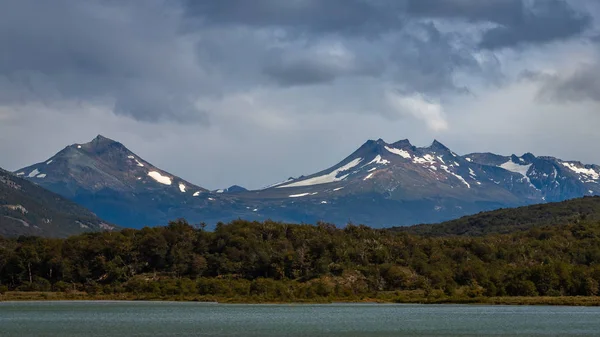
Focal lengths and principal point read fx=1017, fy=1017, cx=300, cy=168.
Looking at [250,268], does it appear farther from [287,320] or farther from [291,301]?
[287,320]

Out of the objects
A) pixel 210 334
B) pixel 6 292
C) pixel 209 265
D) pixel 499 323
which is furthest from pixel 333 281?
pixel 210 334

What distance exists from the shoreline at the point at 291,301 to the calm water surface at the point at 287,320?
6.14 meters

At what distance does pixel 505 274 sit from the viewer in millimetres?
174375

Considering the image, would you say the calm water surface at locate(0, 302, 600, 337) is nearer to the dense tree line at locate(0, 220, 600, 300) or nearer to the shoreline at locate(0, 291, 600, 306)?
the shoreline at locate(0, 291, 600, 306)

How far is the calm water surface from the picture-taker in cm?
10169

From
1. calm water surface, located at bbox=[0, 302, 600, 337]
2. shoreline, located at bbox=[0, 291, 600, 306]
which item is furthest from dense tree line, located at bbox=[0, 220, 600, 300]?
calm water surface, located at bbox=[0, 302, 600, 337]

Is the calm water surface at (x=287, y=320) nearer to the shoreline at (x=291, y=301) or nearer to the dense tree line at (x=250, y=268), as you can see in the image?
the shoreline at (x=291, y=301)

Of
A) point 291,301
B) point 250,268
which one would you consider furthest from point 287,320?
point 250,268

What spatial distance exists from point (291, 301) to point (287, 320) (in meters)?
44.2

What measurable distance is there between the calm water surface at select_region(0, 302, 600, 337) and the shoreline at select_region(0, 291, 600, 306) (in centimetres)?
614

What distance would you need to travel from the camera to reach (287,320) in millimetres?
118938

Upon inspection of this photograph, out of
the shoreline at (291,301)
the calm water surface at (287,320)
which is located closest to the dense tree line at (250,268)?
the shoreline at (291,301)

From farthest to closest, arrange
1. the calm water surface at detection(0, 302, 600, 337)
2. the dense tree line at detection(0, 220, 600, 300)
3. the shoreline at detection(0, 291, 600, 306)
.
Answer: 1. the dense tree line at detection(0, 220, 600, 300)
2. the shoreline at detection(0, 291, 600, 306)
3. the calm water surface at detection(0, 302, 600, 337)

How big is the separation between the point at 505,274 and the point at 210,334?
8842 centimetres
